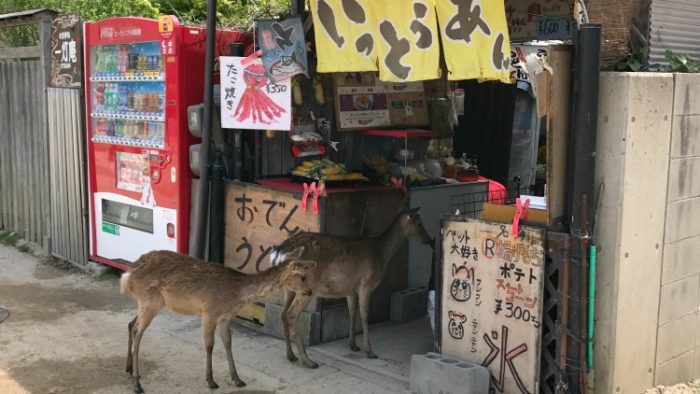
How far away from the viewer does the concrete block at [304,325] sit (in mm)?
7129

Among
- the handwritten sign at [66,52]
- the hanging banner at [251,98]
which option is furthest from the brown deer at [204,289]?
the handwritten sign at [66,52]

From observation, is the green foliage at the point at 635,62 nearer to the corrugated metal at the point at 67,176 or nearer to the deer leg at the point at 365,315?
the deer leg at the point at 365,315

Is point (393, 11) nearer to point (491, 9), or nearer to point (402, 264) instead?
point (491, 9)

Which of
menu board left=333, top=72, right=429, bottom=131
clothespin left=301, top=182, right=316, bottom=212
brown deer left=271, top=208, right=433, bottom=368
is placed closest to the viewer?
brown deer left=271, top=208, right=433, bottom=368

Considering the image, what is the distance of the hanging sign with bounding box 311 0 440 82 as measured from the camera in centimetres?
611

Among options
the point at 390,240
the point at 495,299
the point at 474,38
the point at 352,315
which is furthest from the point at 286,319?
the point at 474,38

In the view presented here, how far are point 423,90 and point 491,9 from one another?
2.89 meters

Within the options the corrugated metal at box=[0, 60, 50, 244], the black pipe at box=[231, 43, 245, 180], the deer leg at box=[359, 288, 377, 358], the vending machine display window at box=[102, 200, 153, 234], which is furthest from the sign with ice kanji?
the corrugated metal at box=[0, 60, 50, 244]

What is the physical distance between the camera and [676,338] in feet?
19.4

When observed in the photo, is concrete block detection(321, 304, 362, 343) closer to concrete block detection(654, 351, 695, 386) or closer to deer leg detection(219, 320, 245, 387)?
deer leg detection(219, 320, 245, 387)

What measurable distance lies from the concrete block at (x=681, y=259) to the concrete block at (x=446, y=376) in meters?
1.69

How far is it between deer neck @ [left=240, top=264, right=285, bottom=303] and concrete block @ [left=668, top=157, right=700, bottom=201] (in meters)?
3.25

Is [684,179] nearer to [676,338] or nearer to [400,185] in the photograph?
[676,338]

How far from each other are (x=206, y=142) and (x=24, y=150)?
15.2 feet
